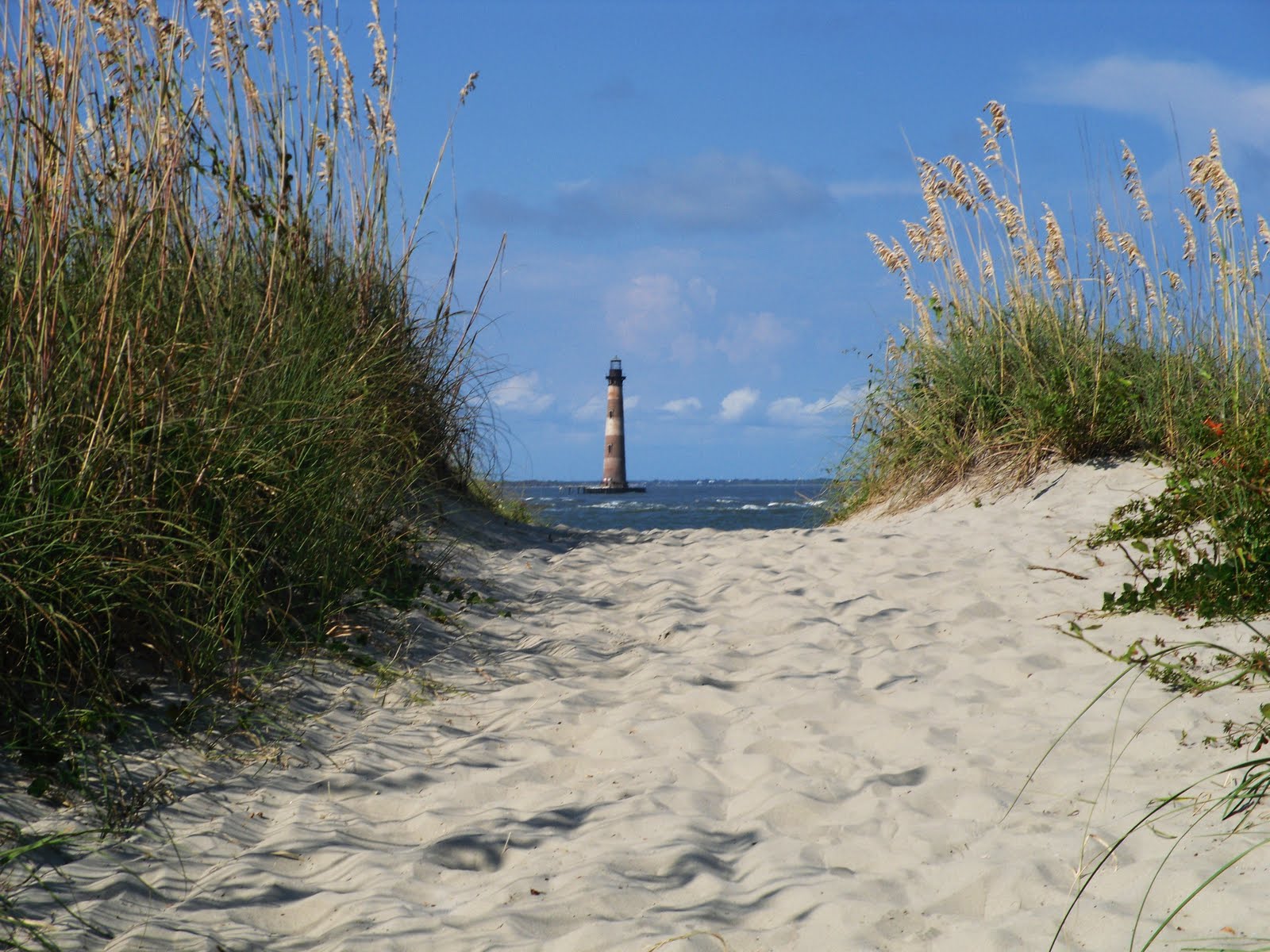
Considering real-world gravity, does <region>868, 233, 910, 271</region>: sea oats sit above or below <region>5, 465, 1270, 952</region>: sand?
above

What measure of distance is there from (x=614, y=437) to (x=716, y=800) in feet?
96.9

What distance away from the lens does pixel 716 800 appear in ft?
8.45

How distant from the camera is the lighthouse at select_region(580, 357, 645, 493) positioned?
102 feet

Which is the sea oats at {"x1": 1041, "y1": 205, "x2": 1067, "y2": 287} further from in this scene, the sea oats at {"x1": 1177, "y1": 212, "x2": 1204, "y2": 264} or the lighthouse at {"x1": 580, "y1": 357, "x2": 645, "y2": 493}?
the lighthouse at {"x1": 580, "y1": 357, "x2": 645, "y2": 493}

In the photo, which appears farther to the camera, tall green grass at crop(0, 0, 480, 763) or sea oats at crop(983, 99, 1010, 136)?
sea oats at crop(983, 99, 1010, 136)

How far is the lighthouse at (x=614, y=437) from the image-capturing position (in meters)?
31.2

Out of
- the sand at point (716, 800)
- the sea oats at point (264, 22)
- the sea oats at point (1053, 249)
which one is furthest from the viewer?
the sea oats at point (1053, 249)

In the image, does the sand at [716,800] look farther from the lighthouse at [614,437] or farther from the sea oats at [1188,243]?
the lighthouse at [614,437]

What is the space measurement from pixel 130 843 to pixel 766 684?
77.1 inches

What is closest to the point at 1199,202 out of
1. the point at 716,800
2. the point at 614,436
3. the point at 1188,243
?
the point at 1188,243

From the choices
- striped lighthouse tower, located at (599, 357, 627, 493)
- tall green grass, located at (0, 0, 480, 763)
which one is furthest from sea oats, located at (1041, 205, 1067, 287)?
striped lighthouse tower, located at (599, 357, 627, 493)

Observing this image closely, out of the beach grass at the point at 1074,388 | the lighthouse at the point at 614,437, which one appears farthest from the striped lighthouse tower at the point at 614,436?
the beach grass at the point at 1074,388

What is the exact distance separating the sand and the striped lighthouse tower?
1057 inches

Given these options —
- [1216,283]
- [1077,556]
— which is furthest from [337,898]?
[1216,283]
